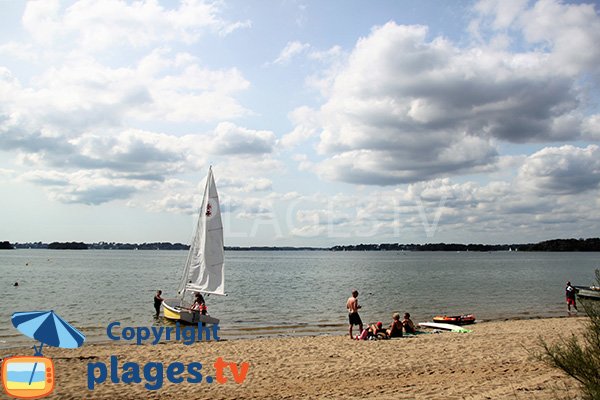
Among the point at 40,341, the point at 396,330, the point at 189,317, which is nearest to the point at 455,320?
the point at 396,330

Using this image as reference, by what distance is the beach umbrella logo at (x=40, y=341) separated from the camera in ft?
32.1

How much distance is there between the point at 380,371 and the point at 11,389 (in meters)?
9.24

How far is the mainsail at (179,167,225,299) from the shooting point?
21.5 metres

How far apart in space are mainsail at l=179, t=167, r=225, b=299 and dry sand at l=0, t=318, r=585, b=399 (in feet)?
16.3

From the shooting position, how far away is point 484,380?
1138 centimetres

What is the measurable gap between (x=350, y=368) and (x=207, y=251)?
10.8 metres

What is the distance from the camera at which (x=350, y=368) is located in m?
13.0

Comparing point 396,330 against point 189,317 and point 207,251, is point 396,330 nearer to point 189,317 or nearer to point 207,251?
point 207,251

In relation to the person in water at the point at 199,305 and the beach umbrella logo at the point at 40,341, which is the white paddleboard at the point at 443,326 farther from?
the beach umbrella logo at the point at 40,341

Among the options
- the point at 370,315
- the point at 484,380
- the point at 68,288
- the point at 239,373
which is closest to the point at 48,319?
the point at 239,373

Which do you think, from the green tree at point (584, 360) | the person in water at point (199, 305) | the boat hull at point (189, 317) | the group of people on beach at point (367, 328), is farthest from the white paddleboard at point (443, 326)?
the green tree at point (584, 360)

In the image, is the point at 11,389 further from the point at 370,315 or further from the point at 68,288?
the point at 68,288

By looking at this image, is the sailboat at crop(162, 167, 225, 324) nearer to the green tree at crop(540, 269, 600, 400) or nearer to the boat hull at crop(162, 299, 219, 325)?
the boat hull at crop(162, 299, 219, 325)

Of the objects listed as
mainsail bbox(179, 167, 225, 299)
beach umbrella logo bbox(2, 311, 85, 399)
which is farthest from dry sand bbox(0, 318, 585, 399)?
mainsail bbox(179, 167, 225, 299)
